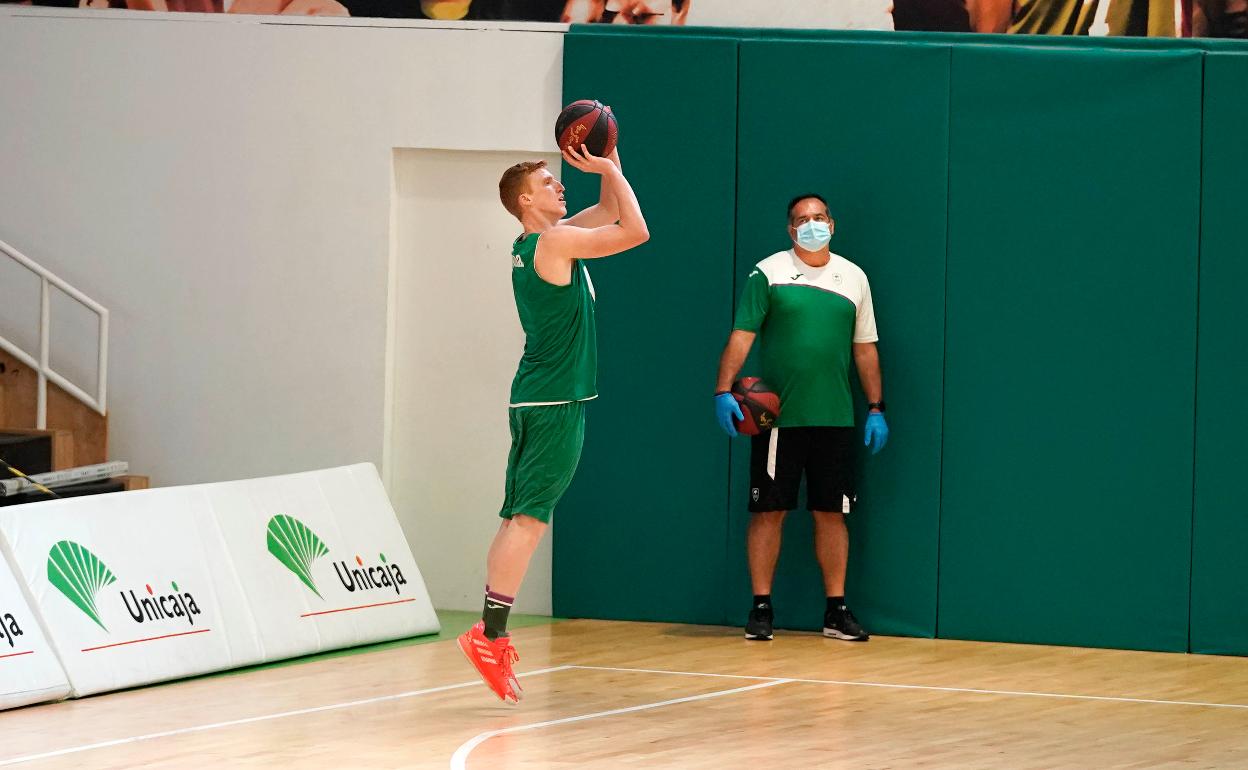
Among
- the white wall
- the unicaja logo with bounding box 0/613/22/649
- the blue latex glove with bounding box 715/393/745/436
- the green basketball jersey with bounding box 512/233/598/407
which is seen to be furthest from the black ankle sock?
the white wall

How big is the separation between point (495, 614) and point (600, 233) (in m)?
1.29

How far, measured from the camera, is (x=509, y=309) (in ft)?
25.3

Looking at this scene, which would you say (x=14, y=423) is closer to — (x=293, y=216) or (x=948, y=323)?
(x=293, y=216)

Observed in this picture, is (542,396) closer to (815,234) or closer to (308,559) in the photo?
(308,559)

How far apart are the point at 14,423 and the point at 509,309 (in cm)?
239

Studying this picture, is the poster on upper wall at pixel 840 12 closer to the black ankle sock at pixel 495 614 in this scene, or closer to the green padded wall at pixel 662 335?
the green padded wall at pixel 662 335

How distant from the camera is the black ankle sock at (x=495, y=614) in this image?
5.36 metres

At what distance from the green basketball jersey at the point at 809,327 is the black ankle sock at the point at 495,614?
2077 millimetres

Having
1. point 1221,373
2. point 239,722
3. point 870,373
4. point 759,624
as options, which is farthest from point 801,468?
point 239,722

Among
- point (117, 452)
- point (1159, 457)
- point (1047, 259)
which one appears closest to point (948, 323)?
point (1047, 259)

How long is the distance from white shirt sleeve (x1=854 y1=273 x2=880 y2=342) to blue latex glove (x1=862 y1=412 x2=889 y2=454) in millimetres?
340

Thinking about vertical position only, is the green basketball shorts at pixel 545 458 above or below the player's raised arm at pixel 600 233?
below

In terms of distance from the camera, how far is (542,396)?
5434mm

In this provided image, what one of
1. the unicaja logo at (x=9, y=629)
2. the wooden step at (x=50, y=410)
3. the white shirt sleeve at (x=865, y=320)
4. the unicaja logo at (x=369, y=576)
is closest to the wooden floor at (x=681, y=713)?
the unicaja logo at (x=9, y=629)
